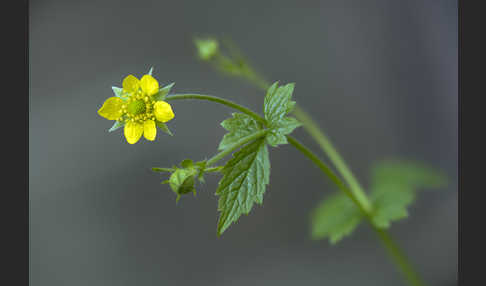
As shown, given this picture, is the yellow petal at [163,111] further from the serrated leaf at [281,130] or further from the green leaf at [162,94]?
the serrated leaf at [281,130]

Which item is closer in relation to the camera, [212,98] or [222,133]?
[212,98]

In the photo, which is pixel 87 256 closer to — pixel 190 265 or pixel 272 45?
pixel 190 265

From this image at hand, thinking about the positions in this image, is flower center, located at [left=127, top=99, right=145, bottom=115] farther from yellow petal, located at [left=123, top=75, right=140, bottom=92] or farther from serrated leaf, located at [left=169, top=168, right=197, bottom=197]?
serrated leaf, located at [left=169, top=168, right=197, bottom=197]

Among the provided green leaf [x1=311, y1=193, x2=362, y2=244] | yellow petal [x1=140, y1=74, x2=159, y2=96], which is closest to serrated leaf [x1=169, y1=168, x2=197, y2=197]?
yellow petal [x1=140, y1=74, x2=159, y2=96]

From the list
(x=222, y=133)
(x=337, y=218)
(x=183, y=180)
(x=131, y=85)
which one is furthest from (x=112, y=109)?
(x=222, y=133)

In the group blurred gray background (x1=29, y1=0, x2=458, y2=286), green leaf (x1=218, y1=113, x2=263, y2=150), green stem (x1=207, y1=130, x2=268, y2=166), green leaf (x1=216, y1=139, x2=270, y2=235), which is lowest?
green leaf (x1=216, y1=139, x2=270, y2=235)

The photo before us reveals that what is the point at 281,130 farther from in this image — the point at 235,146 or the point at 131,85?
the point at 131,85

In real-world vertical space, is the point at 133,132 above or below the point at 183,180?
above

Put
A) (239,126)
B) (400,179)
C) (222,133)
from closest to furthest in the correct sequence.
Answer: (239,126)
(400,179)
(222,133)
